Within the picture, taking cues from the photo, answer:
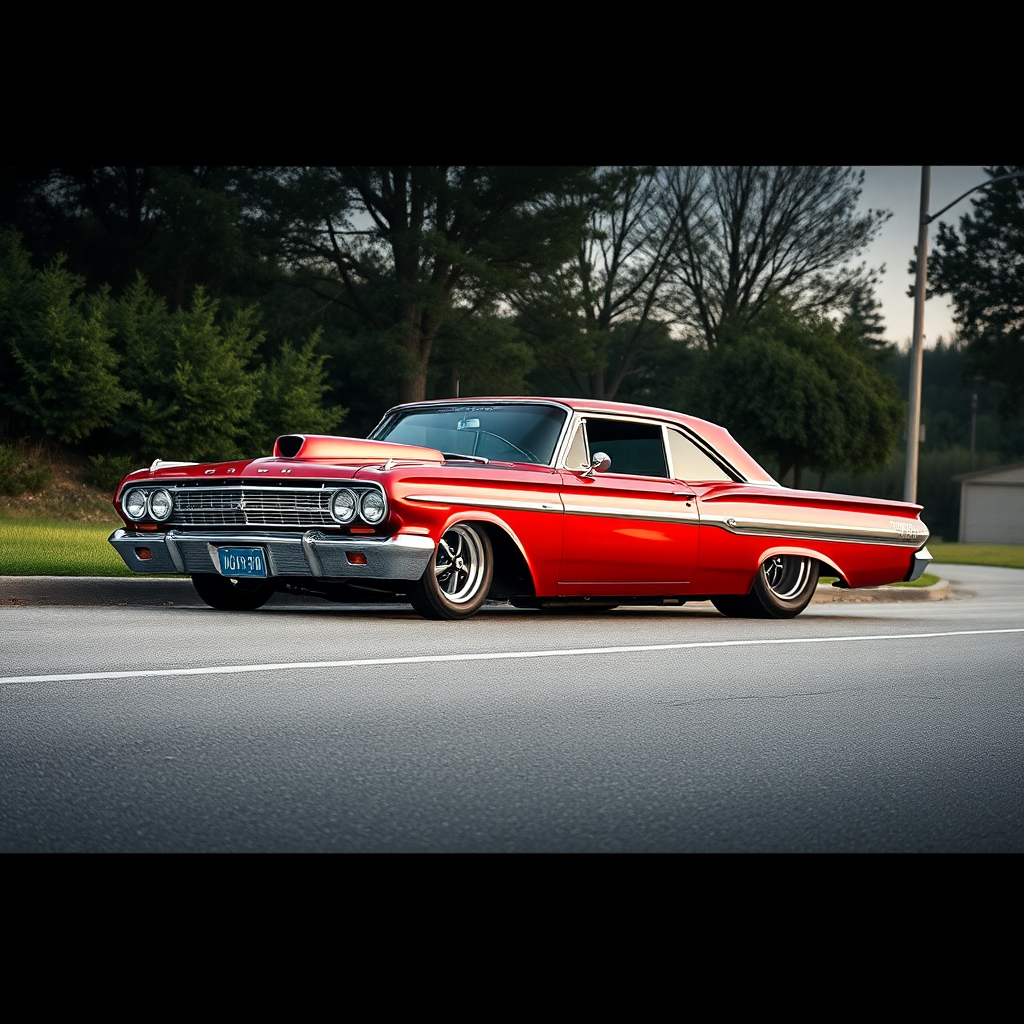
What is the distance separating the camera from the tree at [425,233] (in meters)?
35.3

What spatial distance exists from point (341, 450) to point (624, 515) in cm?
207

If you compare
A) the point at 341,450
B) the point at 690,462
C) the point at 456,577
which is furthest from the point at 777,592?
the point at 341,450

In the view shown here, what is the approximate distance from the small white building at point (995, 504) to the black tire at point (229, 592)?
48.6 metres

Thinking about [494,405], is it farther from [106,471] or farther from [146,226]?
[146,226]

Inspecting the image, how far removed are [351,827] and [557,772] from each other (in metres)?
1.05

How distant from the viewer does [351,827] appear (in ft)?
13.5

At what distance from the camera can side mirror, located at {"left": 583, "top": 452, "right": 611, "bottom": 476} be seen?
33.4ft

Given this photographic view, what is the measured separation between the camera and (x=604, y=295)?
49531mm

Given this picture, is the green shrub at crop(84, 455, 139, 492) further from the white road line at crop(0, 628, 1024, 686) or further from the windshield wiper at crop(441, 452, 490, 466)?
the white road line at crop(0, 628, 1024, 686)

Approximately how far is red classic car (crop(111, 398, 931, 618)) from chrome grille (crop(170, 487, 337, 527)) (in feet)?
0.04

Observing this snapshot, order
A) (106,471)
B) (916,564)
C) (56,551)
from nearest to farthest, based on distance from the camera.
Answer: (916,564) < (56,551) < (106,471)

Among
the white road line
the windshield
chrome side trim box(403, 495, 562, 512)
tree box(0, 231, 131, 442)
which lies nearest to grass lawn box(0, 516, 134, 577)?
the windshield
